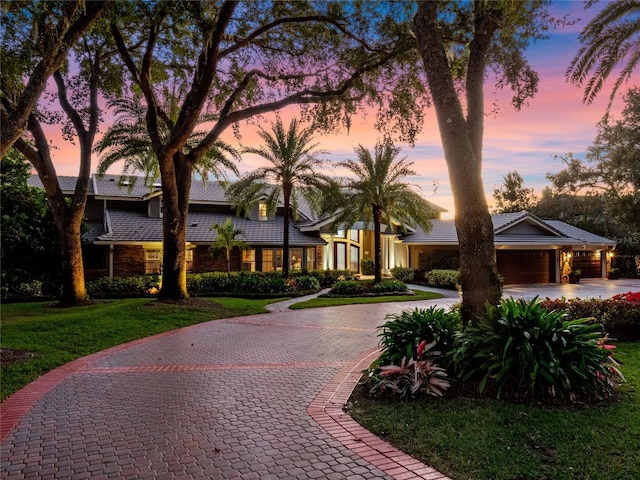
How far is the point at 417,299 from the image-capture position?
67.5 feet

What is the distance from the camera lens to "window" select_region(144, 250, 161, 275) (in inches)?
953

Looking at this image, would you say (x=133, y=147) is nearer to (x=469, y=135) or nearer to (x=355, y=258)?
(x=469, y=135)

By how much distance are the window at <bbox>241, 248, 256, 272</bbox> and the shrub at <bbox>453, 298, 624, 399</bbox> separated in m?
20.8

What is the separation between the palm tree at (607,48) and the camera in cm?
1145

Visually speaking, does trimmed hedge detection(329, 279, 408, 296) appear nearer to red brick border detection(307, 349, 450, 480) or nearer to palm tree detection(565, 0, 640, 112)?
palm tree detection(565, 0, 640, 112)

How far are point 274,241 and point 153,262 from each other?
661cm

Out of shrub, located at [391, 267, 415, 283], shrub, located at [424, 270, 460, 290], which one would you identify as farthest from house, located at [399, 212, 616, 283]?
shrub, located at [424, 270, 460, 290]

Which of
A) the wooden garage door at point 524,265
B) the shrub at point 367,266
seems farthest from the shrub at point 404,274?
the wooden garage door at point 524,265

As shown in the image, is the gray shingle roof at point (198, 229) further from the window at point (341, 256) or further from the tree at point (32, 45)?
the tree at point (32, 45)

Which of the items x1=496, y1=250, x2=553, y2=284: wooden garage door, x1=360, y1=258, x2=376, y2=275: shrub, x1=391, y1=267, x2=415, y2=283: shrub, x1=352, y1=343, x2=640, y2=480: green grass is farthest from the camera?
x1=360, y1=258, x2=376, y2=275: shrub

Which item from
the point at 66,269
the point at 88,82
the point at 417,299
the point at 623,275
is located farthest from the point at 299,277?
the point at 623,275

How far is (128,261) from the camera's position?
23.9m

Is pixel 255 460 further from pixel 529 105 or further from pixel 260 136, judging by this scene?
pixel 260 136

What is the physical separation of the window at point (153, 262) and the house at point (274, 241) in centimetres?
5
